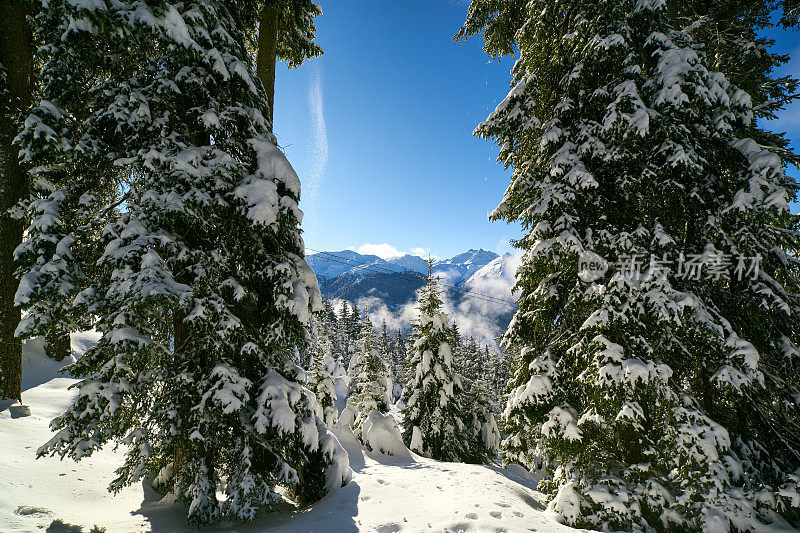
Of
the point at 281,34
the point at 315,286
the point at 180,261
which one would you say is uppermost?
the point at 281,34

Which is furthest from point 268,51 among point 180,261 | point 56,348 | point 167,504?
point 56,348

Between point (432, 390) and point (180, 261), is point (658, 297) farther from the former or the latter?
point (432, 390)

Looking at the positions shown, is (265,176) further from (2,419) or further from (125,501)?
(2,419)

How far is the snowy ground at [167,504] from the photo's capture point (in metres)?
4.32

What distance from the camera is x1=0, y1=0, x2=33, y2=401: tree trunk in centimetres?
634

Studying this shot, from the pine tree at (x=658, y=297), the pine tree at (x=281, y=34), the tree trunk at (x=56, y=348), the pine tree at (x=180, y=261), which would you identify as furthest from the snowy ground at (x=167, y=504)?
the pine tree at (x=281, y=34)

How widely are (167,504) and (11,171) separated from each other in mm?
6763

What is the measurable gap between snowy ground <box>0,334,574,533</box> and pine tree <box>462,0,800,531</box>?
155 centimetres

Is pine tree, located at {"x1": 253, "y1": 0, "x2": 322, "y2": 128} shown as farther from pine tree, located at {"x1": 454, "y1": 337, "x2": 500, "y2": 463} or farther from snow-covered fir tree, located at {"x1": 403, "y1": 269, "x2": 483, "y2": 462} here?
pine tree, located at {"x1": 454, "y1": 337, "x2": 500, "y2": 463}

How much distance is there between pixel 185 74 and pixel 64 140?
1943 mm

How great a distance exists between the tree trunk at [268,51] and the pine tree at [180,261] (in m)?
1.42

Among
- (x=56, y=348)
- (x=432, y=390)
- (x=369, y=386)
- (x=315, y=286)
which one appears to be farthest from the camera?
(x=369, y=386)

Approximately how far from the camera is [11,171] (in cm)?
651

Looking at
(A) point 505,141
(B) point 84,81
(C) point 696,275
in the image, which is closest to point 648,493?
(C) point 696,275
